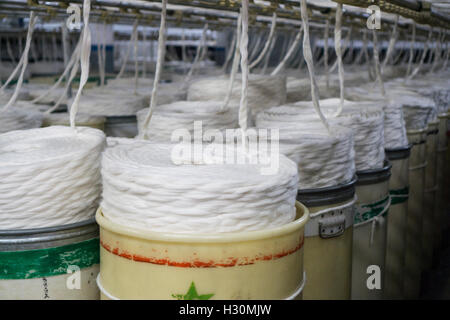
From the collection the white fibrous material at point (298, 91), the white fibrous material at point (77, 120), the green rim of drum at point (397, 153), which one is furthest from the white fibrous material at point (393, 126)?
the white fibrous material at point (77, 120)

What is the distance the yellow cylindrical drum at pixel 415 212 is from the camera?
7.62 ft

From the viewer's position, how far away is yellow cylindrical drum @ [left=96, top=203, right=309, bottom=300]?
83cm

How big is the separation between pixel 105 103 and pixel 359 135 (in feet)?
3.32

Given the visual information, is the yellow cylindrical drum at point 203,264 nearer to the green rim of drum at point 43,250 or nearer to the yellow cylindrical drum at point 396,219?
the green rim of drum at point 43,250

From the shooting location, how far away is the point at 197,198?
2.76 ft

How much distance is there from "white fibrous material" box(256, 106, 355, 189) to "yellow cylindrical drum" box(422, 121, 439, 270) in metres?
1.41

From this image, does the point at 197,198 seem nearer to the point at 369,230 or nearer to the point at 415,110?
the point at 369,230

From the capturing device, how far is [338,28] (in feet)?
4.59

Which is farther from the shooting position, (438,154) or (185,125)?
(438,154)

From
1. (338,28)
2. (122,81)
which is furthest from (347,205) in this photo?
(122,81)

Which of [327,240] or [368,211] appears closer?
[327,240]

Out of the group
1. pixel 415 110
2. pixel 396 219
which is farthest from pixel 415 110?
pixel 396 219

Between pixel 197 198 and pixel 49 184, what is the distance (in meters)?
0.32
